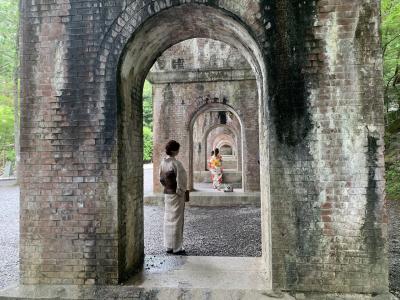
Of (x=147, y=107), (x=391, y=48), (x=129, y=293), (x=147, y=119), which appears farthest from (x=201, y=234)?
(x=147, y=119)

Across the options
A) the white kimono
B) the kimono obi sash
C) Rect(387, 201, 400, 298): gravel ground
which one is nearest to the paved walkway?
the white kimono

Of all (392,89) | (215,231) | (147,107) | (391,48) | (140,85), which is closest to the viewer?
(140,85)

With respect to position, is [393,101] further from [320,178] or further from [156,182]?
[320,178]

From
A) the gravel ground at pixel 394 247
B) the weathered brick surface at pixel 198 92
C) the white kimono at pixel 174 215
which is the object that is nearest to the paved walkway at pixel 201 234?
the white kimono at pixel 174 215

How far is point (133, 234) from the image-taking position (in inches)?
187

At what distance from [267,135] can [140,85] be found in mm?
2397

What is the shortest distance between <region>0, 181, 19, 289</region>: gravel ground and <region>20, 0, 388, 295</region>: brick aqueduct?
180cm

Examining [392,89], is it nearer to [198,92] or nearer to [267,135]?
[198,92]

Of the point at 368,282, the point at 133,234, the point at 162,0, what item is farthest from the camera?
the point at 133,234

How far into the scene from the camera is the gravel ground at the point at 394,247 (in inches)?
181

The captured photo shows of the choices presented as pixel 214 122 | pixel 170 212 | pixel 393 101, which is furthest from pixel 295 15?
pixel 214 122

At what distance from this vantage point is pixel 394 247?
639 centimetres

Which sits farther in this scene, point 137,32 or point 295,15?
point 137,32

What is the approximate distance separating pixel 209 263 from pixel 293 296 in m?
1.56
